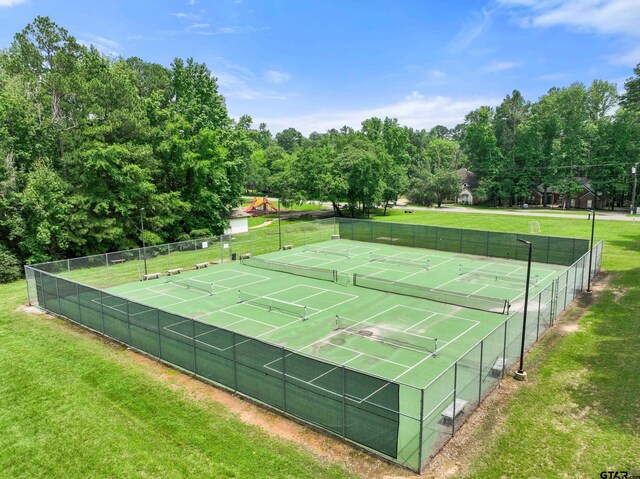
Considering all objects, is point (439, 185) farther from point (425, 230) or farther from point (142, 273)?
point (142, 273)

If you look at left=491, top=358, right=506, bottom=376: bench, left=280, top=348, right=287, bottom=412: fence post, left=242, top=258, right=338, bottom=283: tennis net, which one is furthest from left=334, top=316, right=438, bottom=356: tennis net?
left=242, top=258, right=338, bottom=283: tennis net

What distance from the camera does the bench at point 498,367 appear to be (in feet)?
47.0

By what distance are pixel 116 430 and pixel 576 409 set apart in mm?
13521

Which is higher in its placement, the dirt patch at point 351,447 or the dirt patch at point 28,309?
the dirt patch at point 28,309

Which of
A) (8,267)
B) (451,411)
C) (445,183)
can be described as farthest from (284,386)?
(445,183)

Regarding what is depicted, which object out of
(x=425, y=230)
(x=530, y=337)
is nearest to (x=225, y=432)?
(x=530, y=337)

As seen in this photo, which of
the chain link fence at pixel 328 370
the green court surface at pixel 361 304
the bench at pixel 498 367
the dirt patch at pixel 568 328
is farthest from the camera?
the dirt patch at pixel 568 328

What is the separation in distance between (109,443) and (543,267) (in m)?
30.6

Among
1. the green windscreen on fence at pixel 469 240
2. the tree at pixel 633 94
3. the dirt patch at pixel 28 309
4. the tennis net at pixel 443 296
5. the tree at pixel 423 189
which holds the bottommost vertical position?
the dirt patch at pixel 28 309

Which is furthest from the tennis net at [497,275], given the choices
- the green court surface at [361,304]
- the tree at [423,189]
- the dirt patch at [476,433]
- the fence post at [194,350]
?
the tree at [423,189]

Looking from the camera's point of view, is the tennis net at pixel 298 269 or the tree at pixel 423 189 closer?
the tennis net at pixel 298 269

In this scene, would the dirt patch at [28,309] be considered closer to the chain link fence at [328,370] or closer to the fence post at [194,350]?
the chain link fence at [328,370]

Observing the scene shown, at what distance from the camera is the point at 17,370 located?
1609 cm

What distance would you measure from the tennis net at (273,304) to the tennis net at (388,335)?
7.53ft
